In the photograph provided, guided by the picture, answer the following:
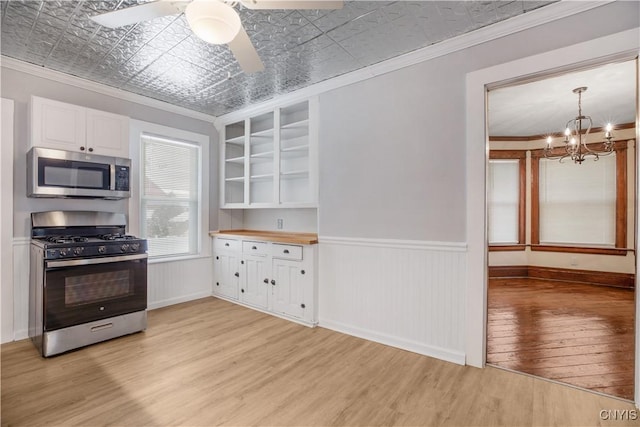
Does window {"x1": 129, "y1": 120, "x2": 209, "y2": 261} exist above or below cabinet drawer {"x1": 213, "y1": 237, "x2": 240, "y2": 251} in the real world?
above

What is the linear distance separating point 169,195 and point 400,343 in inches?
135

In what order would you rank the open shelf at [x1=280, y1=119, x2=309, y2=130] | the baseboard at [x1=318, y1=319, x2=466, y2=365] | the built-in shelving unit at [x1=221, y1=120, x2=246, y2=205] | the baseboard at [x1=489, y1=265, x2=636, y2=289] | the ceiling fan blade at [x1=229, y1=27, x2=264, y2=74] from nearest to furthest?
1. the ceiling fan blade at [x1=229, y1=27, x2=264, y2=74]
2. the baseboard at [x1=318, y1=319, x2=466, y2=365]
3. the open shelf at [x1=280, y1=119, x2=309, y2=130]
4. the built-in shelving unit at [x1=221, y1=120, x2=246, y2=205]
5. the baseboard at [x1=489, y1=265, x2=636, y2=289]

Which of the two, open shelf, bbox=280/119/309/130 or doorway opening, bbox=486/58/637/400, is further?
open shelf, bbox=280/119/309/130

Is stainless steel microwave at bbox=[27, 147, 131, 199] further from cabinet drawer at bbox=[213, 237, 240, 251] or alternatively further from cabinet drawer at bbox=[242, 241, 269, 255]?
cabinet drawer at bbox=[242, 241, 269, 255]

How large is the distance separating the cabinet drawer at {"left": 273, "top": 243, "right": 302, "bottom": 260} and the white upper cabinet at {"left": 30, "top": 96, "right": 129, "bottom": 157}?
199 cm

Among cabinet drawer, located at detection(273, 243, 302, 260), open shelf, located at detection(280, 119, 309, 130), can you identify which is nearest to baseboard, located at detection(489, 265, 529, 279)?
cabinet drawer, located at detection(273, 243, 302, 260)

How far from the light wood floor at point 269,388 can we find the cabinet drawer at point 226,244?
1.40 meters

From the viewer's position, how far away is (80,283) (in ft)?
9.04

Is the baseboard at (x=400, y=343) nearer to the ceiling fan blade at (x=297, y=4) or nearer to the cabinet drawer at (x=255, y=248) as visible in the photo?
the cabinet drawer at (x=255, y=248)

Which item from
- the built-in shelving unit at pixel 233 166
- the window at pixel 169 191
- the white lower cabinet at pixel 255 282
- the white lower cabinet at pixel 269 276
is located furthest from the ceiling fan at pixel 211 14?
the built-in shelving unit at pixel 233 166

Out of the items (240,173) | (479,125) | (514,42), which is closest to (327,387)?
(479,125)

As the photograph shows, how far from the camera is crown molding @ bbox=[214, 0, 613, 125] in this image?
2.09 metres

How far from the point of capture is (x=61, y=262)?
8.64 ft

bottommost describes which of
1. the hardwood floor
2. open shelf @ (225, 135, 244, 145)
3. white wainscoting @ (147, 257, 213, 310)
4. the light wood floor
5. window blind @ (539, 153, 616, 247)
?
the light wood floor
